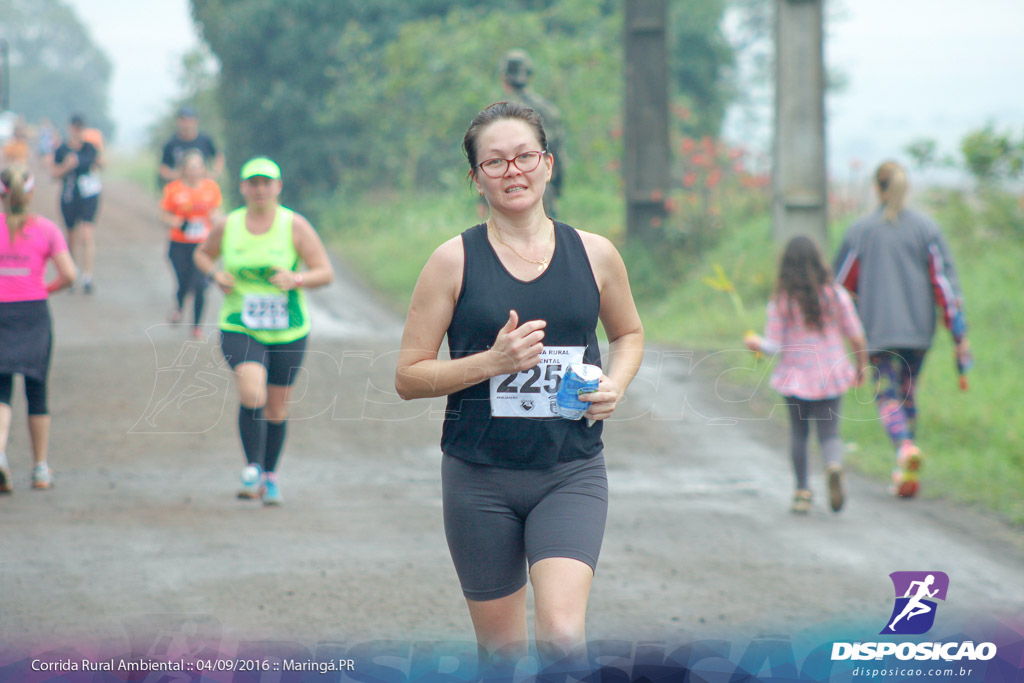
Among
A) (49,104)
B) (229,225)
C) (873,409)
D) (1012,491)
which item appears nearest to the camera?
(229,225)

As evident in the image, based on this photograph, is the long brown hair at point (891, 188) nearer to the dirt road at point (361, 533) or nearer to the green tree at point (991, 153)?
the dirt road at point (361, 533)

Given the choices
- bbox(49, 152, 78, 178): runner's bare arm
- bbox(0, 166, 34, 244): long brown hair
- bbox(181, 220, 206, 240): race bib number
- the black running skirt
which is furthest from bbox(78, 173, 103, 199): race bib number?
the black running skirt

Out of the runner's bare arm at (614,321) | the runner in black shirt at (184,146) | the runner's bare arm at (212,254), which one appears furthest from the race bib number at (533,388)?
the runner in black shirt at (184,146)

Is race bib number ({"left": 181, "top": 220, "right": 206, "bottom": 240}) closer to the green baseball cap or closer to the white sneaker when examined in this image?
the white sneaker

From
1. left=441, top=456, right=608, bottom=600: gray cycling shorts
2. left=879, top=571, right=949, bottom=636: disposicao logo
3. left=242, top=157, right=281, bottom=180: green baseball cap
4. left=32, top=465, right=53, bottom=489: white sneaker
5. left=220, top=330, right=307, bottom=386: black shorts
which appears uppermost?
left=242, top=157, right=281, bottom=180: green baseball cap

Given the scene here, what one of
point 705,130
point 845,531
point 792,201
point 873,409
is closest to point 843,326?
point 845,531

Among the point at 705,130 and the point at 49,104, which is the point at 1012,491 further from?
the point at 49,104

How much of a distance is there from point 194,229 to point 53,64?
5740 inches

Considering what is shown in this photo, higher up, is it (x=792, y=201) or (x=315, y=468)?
(x=792, y=201)

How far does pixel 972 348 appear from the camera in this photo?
1134cm

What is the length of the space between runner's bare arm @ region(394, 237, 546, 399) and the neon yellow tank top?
3.57 meters

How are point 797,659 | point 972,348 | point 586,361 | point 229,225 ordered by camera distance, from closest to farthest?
point 586,361
point 797,659
point 229,225
point 972,348

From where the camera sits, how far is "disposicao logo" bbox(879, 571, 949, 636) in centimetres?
541

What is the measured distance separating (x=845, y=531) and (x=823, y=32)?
780 cm
